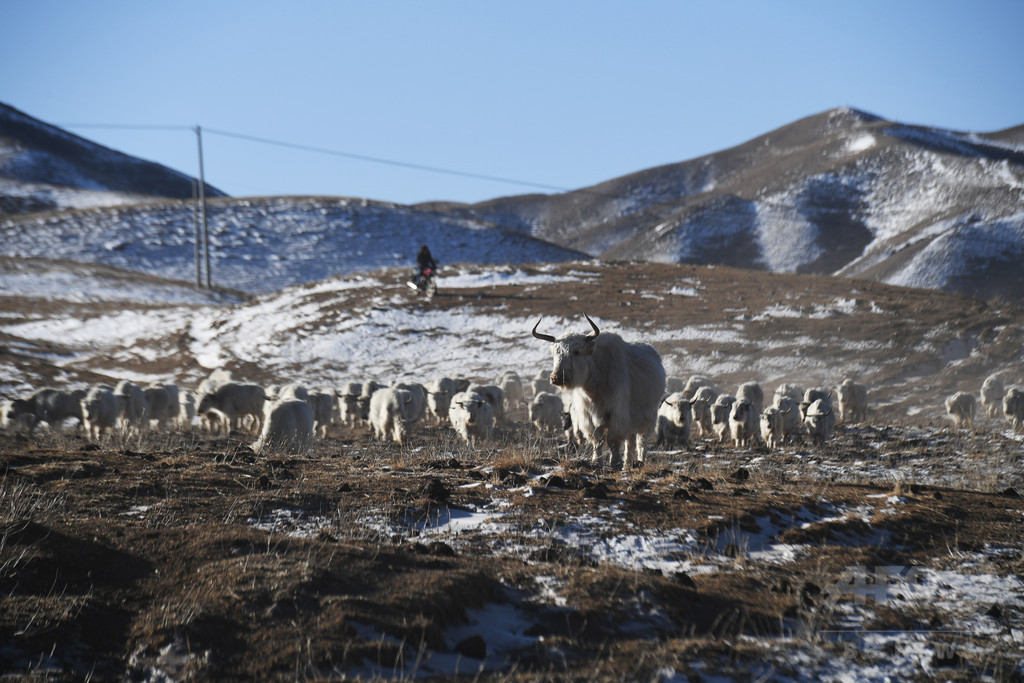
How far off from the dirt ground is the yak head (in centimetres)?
128

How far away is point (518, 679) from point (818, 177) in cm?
12119

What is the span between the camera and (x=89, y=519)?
22.5 ft

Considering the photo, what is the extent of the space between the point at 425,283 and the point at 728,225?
7333 cm

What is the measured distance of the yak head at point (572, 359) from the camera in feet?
36.2

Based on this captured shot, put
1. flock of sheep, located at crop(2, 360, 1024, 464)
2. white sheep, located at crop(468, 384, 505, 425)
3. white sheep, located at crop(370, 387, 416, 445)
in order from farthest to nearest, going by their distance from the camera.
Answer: white sheep, located at crop(468, 384, 505, 425) < white sheep, located at crop(370, 387, 416, 445) < flock of sheep, located at crop(2, 360, 1024, 464)

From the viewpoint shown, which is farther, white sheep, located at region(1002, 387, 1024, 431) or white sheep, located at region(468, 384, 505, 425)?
white sheep, located at region(468, 384, 505, 425)

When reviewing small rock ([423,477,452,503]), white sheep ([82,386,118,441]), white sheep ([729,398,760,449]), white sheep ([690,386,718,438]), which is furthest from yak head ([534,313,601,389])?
white sheep ([82,386,118,441])

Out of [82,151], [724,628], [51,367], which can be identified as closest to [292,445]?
[724,628]

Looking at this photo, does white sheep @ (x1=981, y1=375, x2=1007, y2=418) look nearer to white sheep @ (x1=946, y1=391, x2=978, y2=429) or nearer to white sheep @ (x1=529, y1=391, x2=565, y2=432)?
white sheep @ (x1=946, y1=391, x2=978, y2=429)

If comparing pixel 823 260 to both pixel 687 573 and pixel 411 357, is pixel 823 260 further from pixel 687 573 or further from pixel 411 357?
pixel 687 573

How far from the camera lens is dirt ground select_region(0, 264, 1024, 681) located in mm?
4645

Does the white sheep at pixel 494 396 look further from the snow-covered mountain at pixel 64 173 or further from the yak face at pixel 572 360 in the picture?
the snow-covered mountain at pixel 64 173

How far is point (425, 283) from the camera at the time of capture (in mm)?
43219

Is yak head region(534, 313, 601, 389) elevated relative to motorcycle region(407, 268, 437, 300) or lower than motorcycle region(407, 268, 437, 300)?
lower
